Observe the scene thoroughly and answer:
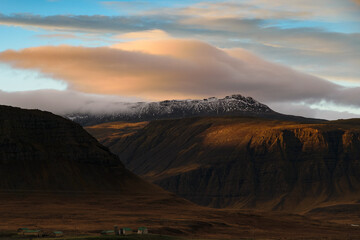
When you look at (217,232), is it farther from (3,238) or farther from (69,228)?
(3,238)

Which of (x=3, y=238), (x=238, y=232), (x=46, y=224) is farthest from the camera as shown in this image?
(x=238, y=232)

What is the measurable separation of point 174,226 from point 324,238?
35.7 meters

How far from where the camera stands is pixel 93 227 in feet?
546

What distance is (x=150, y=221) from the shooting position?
188750mm

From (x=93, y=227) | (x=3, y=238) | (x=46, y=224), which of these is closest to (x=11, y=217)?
(x=46, y=224)

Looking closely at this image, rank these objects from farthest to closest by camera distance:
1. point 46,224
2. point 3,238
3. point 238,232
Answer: point 238,232 < point 46,224 < point 3,238

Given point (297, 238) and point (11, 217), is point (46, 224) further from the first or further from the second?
point (297, 238)

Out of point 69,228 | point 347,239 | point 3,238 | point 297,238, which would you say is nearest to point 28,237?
point 3,238

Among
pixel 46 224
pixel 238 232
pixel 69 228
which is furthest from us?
pixel 238 232

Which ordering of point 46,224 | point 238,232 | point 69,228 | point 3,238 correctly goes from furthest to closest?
point 238,232
point 46,224
point 69,228
point 3,238

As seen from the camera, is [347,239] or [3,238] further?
[347,239]

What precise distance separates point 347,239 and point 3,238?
272ft

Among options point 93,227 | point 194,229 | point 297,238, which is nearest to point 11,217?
point 93,227

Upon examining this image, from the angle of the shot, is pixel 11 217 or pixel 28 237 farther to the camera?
pixel 11 217
